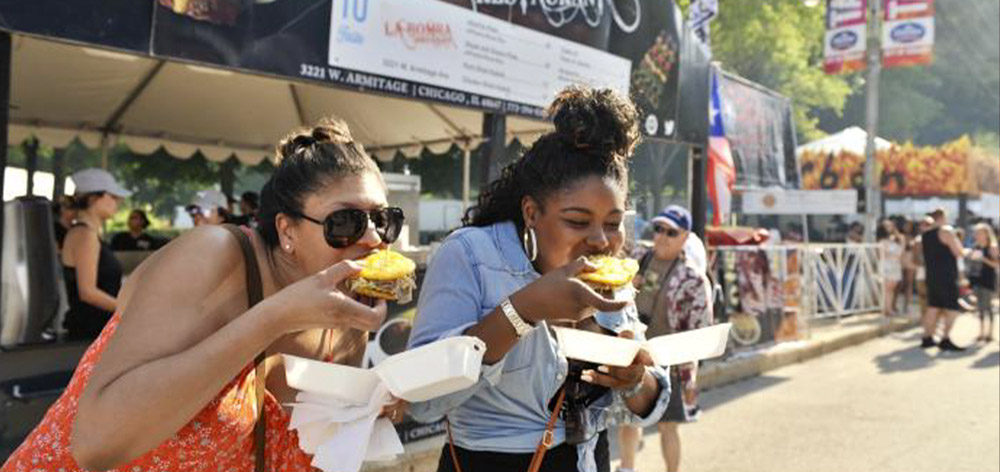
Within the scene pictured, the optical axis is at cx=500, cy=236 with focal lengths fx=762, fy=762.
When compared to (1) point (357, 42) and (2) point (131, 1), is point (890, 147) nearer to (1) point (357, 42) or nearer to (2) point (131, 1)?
(1) point (357, 42)

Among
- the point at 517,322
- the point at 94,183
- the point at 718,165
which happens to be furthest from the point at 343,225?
the point at 718,165

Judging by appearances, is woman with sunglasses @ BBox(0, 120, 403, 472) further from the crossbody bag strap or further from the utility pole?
the utility pole

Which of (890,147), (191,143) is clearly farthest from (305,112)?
(890,147)

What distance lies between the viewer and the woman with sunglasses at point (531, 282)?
2.09m

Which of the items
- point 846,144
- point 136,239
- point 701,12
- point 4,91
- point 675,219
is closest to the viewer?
point 4,91

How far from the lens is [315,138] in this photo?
2.12m

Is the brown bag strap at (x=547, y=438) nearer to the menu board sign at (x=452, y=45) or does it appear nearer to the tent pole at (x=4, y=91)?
the menu board sign at (x=452, y=45)

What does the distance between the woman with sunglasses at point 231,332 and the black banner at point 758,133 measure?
475 inches

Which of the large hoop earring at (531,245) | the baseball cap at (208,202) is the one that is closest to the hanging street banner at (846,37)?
the baseball cap at (208,202)

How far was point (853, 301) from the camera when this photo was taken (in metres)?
14.7

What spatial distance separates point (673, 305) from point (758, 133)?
1039 centimetres

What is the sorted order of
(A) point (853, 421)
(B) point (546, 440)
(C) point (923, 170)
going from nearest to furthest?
(B) point (546, 440) → (A) point (853, 421) → (C) point (923, 170)

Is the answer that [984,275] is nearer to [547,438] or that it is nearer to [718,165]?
[718,165]

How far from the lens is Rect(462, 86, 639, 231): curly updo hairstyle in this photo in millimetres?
2172
